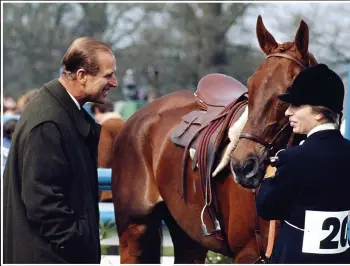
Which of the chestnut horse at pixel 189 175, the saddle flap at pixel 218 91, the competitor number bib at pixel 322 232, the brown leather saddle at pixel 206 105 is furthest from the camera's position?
the saddle flap at pixel 218 91

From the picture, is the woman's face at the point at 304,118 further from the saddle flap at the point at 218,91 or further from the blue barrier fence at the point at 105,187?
the blue barrier fence at the point at 105,187

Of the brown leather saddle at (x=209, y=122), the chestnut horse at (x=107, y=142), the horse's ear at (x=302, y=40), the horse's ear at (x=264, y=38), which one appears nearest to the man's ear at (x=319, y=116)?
the horse's ear at (x=302, y=40)

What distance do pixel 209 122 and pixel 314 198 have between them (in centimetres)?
238

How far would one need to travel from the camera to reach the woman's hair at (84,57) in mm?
3596

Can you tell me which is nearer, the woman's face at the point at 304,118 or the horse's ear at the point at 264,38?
the woman's face at the point at 304,118

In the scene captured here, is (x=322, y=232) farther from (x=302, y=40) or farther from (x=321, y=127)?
(x=302, y=40)

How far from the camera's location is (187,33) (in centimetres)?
2164

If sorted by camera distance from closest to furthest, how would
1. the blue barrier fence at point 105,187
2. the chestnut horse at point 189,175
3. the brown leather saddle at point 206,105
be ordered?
1. the chestnut horse at point 189,175
2. the brown leather saddle at point 206,105
3. the blue barrier fence at point 105,187

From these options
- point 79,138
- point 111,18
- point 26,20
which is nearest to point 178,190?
point 79,138

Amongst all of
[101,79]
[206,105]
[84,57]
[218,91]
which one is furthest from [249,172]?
[218,91]

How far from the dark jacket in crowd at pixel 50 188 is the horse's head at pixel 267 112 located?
1.09 meters

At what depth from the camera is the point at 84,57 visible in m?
3.60

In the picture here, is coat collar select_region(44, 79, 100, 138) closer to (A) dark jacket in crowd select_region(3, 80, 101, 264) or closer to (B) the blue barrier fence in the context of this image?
(A) dark jacket in crowd select_region(3, 80, 101, 264)

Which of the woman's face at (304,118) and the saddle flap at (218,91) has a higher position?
the woman's face at (304,118)
